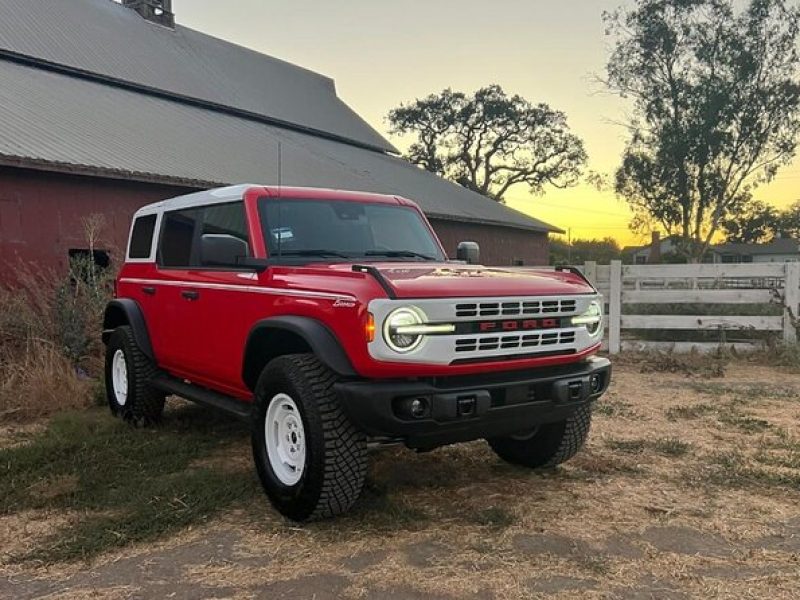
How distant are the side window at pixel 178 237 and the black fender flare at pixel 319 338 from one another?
5.80ft

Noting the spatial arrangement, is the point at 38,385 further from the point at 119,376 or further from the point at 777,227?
the point at 777,227

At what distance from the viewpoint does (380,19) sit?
1680 centimetres

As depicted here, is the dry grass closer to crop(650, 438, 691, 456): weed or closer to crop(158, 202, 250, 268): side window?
crop(158, 202, 250, 268): side window

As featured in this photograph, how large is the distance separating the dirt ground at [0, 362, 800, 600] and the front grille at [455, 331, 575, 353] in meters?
1.06

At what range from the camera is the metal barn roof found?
44.1ft

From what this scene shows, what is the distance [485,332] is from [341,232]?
1.67 m

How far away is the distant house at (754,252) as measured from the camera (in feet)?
227

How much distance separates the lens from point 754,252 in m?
70.4

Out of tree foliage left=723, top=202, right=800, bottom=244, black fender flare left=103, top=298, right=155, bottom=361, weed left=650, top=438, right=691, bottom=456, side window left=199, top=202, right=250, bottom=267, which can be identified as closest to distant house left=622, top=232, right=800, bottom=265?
tree foliage left=723, top=202, right=800, bottom=244

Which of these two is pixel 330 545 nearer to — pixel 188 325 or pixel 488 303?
pixel 488 303

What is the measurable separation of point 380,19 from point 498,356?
576 inches

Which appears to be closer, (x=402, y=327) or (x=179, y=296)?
(x=402, y=327)

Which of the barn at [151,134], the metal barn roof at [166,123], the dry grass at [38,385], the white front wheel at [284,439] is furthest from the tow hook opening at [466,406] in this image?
the metal barn roof at [166,123]

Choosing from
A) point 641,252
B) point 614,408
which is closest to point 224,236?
point 614,408
